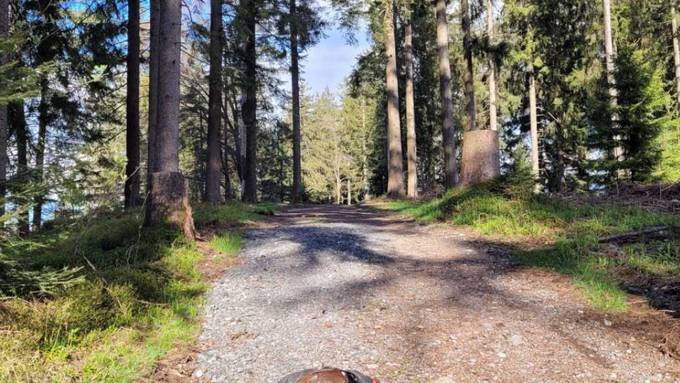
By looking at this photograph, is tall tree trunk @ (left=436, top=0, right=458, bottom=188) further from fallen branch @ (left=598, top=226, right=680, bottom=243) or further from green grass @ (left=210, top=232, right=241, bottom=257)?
green grass @ (left=210, top=232, right=241, bottom=257)

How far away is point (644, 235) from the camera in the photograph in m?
5.79

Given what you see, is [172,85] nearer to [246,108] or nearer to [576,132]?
[246,108]

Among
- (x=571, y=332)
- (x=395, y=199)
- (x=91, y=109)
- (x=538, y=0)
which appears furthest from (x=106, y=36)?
(x=538, y=0)

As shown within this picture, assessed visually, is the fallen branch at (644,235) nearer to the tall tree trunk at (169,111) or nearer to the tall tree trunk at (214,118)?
the tall tree trunk at (169,111)

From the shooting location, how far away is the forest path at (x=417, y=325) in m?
3.11

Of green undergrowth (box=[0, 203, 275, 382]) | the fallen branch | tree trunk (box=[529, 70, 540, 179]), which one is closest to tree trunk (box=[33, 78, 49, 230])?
green undergrowth (box=[0, 203, 275, 382])

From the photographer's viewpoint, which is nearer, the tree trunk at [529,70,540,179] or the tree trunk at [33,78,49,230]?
the tree trunk at [33,78,49,230]

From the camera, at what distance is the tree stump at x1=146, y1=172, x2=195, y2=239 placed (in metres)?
6.46

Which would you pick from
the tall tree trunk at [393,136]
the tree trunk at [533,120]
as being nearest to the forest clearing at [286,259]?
the tall tree trunk at [393,136]

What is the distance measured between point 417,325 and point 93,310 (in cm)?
278

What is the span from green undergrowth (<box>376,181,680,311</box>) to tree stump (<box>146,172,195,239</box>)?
4720 millimetres

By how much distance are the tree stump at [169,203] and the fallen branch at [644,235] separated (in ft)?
19.2

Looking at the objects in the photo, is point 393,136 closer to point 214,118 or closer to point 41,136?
point 214,118

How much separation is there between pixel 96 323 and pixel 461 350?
9.62ft
